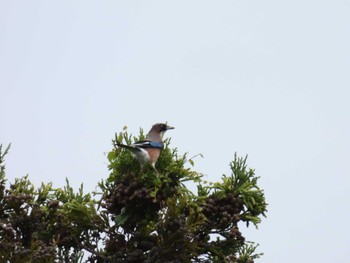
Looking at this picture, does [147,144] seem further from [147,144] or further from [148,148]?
[148,148]

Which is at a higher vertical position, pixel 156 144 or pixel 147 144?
pixel 156 144

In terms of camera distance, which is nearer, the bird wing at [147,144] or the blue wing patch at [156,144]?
the bird wing at [147,144]

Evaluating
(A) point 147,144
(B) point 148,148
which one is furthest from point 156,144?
(B) point 148,148

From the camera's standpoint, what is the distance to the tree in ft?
38.7

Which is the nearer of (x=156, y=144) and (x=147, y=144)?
(x=147, y=144)

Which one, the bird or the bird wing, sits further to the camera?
the bird wing

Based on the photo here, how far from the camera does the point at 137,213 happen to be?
12195 mm

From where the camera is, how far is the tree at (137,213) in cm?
1180

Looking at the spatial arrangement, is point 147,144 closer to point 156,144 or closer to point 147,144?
point 147,144

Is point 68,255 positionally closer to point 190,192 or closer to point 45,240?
point 45,240

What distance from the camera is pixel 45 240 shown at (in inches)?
479

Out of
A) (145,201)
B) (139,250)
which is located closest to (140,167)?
(145,201)

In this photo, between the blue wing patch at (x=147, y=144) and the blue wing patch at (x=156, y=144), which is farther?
the blue wing patch at (x=156, y=144)

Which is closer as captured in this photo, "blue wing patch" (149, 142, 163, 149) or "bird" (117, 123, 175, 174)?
"bird" (117, 123, 175, 174)
